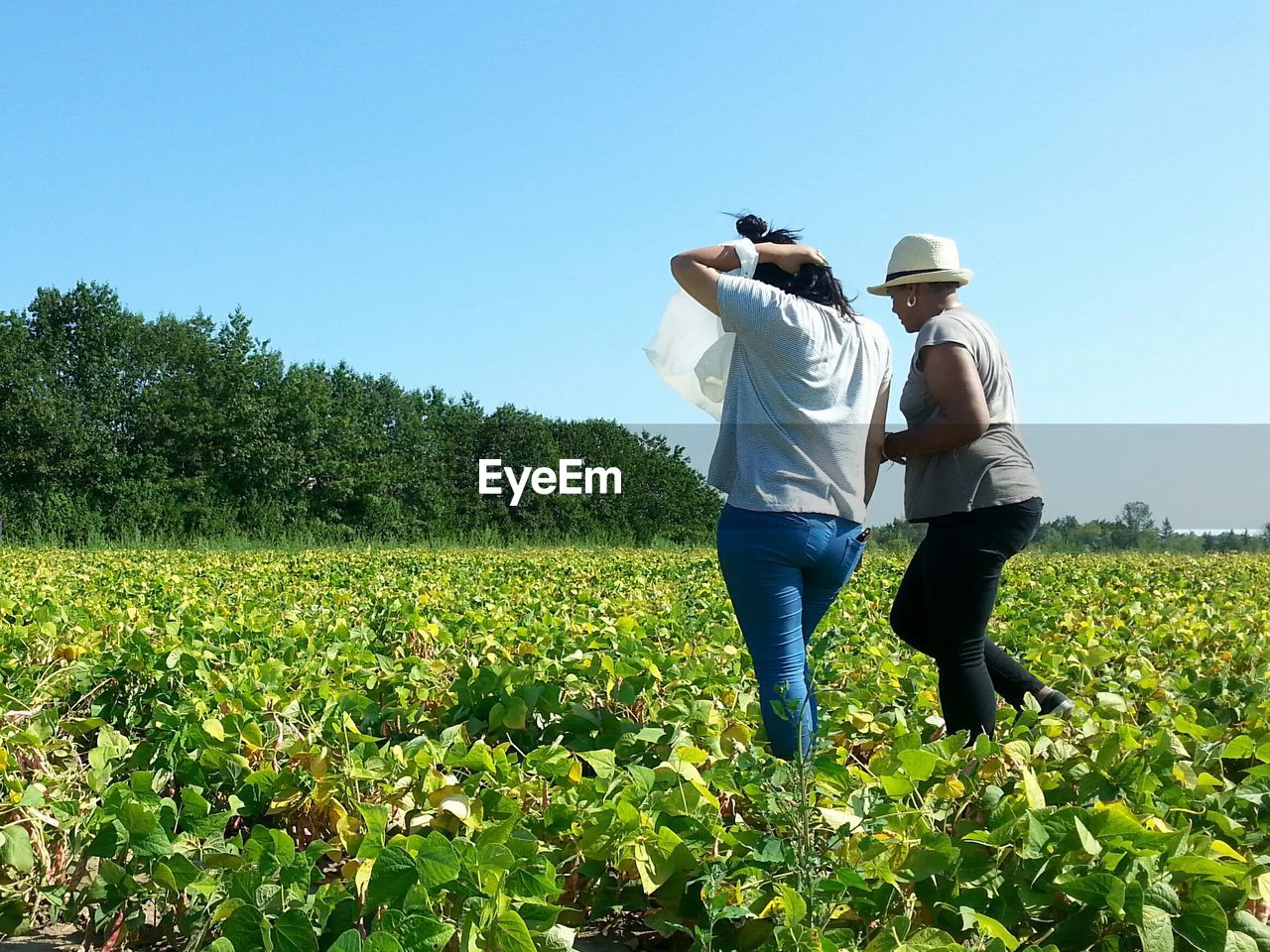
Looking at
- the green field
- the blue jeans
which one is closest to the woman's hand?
the blue jeans

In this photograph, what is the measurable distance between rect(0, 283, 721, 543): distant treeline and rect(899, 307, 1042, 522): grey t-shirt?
26.1m

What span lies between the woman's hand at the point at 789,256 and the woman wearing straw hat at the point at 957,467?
42 centimetres

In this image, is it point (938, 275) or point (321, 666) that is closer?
point (938, 275)

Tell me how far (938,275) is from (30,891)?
121 inches

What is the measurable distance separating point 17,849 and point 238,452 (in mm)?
34025

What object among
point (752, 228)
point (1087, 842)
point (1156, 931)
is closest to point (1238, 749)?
point (1087, 842)

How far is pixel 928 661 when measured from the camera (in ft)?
17.1

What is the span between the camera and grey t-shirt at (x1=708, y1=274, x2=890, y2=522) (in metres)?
2.89

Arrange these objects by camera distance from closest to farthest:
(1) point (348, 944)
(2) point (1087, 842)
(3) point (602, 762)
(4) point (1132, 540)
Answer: (1) point (348, 944) < (2) point (1087, 842) < (3) point (602, 762) < (4) point (1132, 540)

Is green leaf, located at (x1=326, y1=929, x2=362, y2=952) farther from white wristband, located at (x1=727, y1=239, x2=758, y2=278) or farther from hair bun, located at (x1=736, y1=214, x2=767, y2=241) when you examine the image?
hair bun, located at (x1=736, y1=214, x2=767, y2=241)

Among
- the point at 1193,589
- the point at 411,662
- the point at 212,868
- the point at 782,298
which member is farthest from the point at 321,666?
the point at 1193,589

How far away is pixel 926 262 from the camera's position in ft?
10.9

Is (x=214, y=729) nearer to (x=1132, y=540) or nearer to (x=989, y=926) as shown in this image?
(x=989, y=926)

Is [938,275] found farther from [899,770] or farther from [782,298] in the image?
[899,770]
